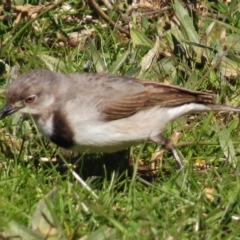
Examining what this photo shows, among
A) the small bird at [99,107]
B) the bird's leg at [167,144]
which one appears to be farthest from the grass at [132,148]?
the small bird at [99,107]

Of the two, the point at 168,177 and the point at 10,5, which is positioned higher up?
the point at 10,5

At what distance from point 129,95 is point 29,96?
716 mm

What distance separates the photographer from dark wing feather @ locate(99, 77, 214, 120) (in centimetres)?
661

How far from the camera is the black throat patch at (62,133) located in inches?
251

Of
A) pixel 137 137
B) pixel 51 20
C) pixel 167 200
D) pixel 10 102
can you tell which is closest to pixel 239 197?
pixel 167 200

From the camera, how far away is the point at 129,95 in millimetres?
6727

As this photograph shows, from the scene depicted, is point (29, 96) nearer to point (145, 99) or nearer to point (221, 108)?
point (145, 99)

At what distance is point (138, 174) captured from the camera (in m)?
6.82

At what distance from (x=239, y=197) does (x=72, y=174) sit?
1.17 m

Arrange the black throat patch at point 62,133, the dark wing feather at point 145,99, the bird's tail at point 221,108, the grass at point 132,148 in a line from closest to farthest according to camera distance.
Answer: the grass at point 132,148 → the black throat patch at point 62,133 → the dark wing feather at point 145,99 → the bird's tail at point 221,108

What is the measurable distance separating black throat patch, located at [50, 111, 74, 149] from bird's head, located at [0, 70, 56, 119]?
0.19 meters

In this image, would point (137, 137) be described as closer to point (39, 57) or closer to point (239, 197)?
point (239, 197)

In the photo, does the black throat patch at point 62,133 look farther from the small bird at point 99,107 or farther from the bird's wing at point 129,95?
the bird's wing at point 129,95

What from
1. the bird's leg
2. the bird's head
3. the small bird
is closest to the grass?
the bird's leg
